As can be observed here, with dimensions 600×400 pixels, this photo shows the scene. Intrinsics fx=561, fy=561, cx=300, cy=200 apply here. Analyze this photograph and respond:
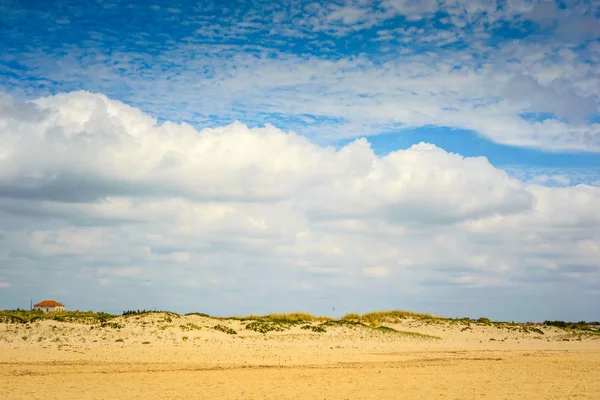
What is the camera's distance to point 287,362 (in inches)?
1121

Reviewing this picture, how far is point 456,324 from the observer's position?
5031 cm

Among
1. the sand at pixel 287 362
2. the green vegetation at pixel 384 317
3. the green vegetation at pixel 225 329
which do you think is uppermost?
the green vegetation at pixel 384 317

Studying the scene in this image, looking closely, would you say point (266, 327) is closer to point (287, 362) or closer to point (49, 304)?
point (287, 362)

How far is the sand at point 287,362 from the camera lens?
1930 centimetres

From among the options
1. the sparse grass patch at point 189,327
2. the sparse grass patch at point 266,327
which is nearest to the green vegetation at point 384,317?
the sparse grass patch at point 266,327

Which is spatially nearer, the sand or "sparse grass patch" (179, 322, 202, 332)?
the sand

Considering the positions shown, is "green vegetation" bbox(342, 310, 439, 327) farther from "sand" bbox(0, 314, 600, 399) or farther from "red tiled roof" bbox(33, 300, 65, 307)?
"red tiled roof" bbox(33, 300, 65, 307)

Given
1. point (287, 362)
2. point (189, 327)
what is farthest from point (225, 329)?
point (287, 362)

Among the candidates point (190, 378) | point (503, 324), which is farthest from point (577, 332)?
point (190, 378)

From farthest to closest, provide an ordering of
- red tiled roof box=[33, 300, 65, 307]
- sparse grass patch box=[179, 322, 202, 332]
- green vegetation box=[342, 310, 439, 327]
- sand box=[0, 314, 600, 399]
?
1. red tiled roof box=[33, 300, 65, 307]
2. green vegetation box=[342, 310, 439, 327]
3. sparse grass patch box=[179, 322, 202, 332]
4. sand box=[0, 314, 600, 399]

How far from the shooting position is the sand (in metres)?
19.3

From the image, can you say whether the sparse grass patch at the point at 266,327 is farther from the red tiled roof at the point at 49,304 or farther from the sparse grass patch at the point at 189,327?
the red tiled roof at the point at 49,304

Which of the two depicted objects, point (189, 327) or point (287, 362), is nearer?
point (287, 362)

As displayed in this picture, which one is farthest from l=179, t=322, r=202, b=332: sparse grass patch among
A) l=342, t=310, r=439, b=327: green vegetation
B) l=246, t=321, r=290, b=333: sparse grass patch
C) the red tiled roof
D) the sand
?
the red tiled roof
